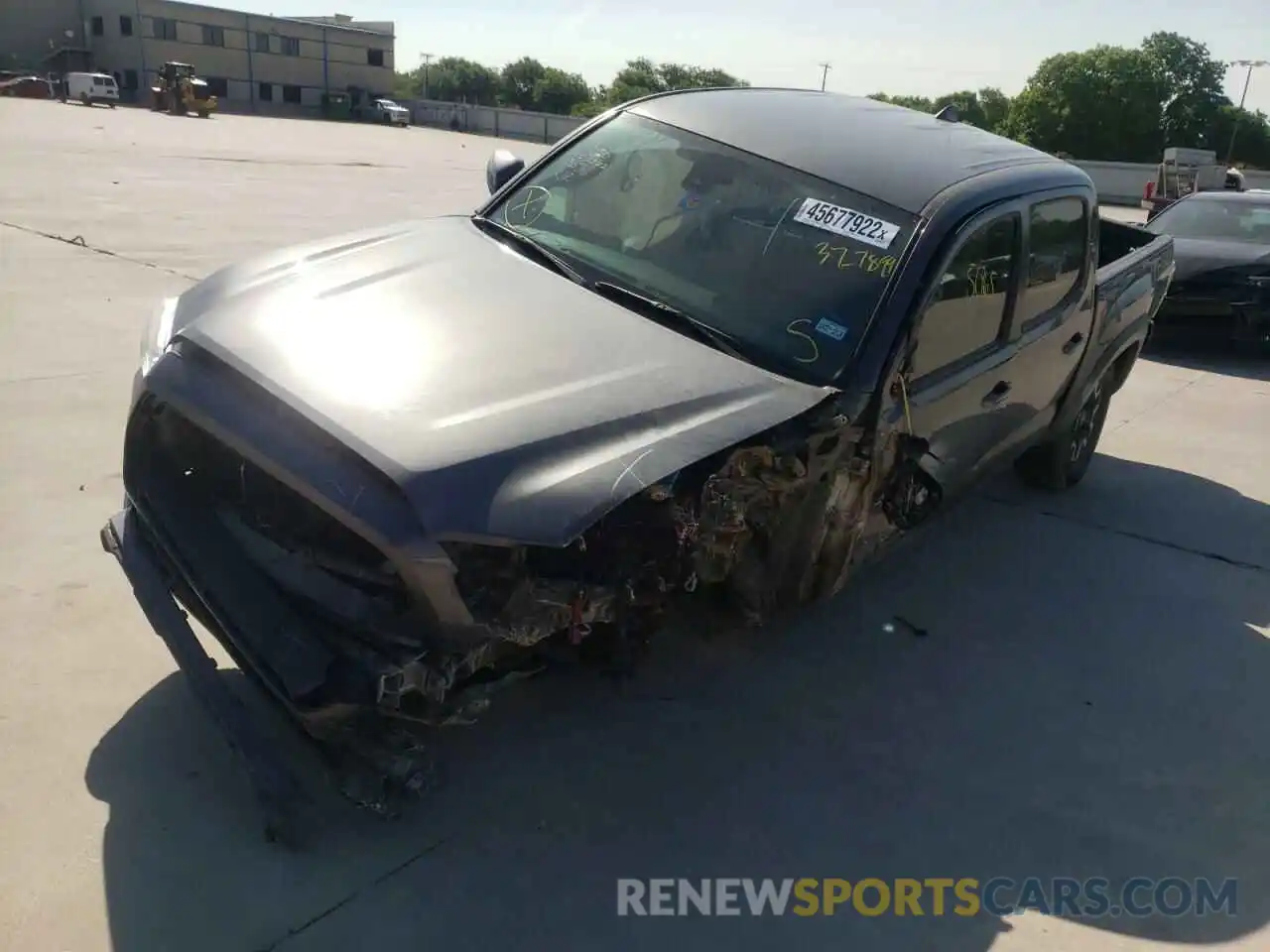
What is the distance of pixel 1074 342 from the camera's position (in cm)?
478

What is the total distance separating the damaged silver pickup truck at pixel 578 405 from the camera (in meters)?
2.39

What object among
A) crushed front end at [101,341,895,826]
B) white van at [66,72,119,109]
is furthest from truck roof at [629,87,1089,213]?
white van at [66,72,119,109]

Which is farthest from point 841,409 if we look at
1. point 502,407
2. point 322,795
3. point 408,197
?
point 408,197

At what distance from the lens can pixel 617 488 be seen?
2.35m

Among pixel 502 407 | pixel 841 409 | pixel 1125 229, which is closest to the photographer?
pixel 502 407

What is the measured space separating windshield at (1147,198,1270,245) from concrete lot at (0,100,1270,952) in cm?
579

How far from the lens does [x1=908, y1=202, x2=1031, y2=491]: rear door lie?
3.47 meters

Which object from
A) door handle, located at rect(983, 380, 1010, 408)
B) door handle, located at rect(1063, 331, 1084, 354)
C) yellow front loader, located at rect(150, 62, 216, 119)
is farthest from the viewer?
yellow front loader, located at rect(150, 62, 216, 119)

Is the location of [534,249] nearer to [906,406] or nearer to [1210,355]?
[906,406]

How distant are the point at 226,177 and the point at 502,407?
1806 centimetres

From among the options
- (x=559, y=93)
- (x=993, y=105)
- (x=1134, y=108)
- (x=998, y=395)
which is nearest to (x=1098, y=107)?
(x=1134, y=108)

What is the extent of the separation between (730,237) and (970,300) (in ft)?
3.03

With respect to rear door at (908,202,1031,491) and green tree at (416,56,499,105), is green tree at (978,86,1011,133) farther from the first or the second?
rear door at (908,202,1031,491)

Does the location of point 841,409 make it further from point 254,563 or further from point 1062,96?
point 1062,96
